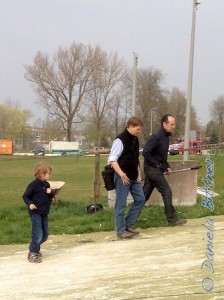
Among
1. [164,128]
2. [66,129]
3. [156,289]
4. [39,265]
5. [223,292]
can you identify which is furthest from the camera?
[66,129]

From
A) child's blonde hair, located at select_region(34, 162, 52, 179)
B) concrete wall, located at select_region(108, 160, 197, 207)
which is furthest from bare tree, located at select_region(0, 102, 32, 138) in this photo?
child's blonde hair, located at select_region(34, 162, 52, 179)

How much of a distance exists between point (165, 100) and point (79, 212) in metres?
66.2

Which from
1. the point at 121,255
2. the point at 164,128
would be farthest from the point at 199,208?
the point at 121,255

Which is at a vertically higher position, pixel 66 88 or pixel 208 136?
pixel 66 88

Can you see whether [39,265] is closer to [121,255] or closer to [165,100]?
[121,255]

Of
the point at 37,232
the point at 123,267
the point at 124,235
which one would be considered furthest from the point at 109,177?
the point at 123,267

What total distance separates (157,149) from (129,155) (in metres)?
0.73

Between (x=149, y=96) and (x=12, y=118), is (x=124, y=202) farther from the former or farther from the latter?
(x=12, y=118)

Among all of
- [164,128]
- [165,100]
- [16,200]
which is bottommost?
[16,200]

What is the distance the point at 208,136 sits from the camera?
3319 inches

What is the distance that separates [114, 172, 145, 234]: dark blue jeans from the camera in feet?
21.7

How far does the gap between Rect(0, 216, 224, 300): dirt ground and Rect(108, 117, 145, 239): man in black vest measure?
0.92ft

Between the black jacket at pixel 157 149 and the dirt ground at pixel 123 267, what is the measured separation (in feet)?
3.27

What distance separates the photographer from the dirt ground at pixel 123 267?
14.2 ft
